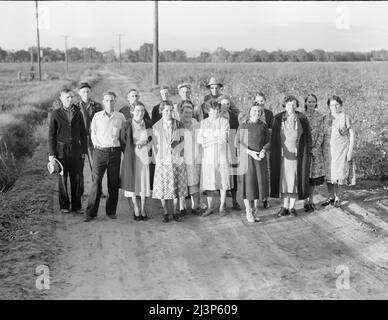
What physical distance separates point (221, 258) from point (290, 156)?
2180 mm

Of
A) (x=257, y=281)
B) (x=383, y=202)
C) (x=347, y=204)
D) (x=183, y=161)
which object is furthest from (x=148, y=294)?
(x=383, y=202)

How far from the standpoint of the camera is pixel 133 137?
22.6 ft

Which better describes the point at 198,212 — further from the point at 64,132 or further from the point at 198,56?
the point at 198,56

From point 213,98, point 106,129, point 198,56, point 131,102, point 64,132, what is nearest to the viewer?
point 106,129

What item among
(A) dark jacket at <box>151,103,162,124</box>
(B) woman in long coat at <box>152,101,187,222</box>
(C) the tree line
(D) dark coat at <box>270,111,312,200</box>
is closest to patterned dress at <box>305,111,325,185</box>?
(D) dark coat at <box>270,111,312,200</box>

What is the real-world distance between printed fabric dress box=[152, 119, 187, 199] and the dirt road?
47 cm

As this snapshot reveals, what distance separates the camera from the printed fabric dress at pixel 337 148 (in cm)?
732

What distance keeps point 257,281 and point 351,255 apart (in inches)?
Answer: 57.7

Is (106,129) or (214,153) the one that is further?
(214,153)

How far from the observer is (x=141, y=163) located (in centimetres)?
689

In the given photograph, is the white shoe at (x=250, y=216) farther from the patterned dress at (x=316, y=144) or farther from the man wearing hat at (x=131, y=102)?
the man wearing hat at (x=131, y=102)

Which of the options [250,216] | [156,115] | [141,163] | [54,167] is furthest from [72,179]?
[250,216]

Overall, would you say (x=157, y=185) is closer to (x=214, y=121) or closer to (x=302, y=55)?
(x=214, y=121)

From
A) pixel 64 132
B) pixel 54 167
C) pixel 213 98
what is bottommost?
pixel 54 167
